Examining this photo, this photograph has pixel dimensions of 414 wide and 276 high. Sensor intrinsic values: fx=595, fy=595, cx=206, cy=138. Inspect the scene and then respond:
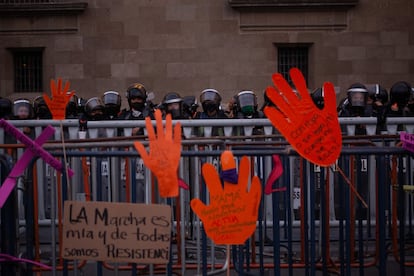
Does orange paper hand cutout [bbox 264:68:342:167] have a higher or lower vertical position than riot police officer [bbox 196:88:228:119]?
lower

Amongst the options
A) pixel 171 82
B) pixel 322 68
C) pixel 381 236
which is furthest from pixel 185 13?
pixel 381 236

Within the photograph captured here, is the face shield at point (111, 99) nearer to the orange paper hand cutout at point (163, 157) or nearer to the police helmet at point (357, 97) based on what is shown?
the police helmet at point (357, 97)

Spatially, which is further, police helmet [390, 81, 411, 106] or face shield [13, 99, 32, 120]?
police helmet [390, 81, 411, 106]

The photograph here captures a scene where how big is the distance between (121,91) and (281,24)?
413 cm

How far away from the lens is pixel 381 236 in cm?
436

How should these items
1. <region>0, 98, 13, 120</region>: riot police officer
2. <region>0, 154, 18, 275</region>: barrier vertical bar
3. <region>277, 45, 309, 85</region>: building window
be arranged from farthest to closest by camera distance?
1. <region>277, 45, 309, 85</region>: building window
2. <region>0, 98, 13, 120</region>: riot police officer
3. <region>0, 154, 18, 275</region>: barrier vertical bar

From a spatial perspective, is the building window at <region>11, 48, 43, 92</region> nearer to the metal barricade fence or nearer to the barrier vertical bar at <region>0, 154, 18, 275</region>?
the metal barricade fence

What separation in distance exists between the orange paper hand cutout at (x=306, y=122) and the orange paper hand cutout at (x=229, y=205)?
351 mm

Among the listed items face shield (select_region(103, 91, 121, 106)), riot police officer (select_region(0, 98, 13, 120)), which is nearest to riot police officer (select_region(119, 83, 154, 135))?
face shield (select_region(103, 91, 121, 106))

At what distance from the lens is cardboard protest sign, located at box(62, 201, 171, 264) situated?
12.8 feet

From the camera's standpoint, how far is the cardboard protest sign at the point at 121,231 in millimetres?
3893

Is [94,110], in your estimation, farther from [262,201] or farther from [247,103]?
[262,201]

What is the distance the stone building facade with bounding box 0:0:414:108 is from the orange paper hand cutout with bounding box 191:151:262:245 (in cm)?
1034

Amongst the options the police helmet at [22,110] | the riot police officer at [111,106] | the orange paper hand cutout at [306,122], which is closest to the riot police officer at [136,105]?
the riot police officer at [111,106]
